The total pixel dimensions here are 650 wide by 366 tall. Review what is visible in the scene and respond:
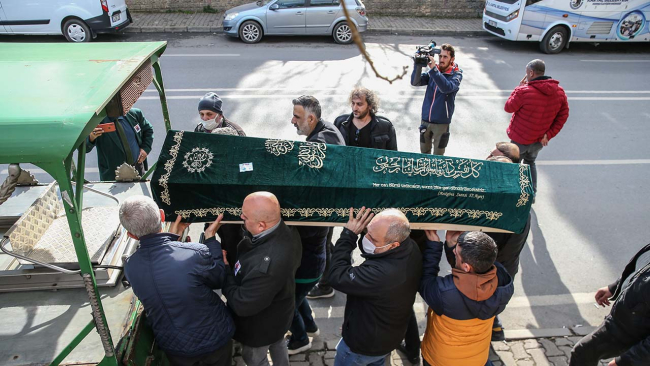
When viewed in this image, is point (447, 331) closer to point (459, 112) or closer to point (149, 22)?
point (459, 112)

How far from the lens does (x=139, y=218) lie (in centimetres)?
264

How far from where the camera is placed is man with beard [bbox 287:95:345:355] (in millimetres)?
3613

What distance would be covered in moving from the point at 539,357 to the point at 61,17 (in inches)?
494

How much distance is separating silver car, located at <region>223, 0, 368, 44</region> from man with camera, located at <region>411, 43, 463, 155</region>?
6.58 meters

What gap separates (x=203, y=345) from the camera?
2.81 meters

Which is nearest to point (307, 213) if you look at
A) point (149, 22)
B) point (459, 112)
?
point (459, 112)

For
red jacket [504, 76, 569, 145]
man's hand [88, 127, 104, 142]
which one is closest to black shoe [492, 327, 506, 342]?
red jacket [504, 76, 569, 145]

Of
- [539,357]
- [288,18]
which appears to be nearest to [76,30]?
[288,18]

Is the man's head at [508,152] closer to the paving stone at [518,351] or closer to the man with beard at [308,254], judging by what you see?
the man with beard at [308,254]

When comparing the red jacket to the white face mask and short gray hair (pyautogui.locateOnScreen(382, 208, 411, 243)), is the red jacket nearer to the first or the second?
short gray hair (pyautogui.locateOnScreen(382, 208, 411, 243))

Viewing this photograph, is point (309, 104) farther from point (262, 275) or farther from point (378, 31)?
point (378, 31)

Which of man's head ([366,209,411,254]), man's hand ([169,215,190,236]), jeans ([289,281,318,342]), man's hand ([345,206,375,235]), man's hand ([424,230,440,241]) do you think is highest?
man's head ([366,209,411,254])

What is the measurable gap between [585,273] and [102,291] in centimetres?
476

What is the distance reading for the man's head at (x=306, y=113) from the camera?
3.97 m
